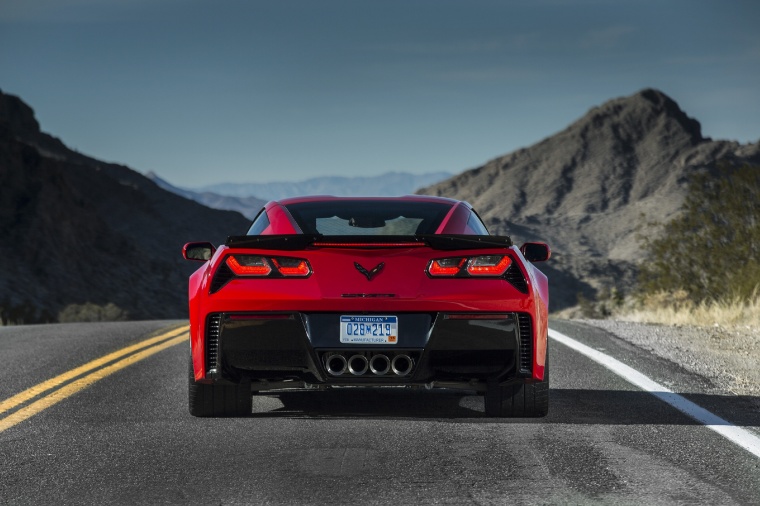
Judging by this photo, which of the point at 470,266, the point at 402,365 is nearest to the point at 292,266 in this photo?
the point at 402,365

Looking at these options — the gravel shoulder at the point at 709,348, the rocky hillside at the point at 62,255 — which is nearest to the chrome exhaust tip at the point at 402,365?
the gravel shoulder at the point at 709,348

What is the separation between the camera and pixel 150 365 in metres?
10.0

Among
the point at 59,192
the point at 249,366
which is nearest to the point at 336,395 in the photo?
the point at 249,366

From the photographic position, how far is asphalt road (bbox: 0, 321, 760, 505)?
16.2 feet

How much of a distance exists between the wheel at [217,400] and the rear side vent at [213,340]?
0.43m

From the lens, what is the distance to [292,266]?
6035 millimetres

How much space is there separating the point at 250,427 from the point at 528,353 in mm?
1860

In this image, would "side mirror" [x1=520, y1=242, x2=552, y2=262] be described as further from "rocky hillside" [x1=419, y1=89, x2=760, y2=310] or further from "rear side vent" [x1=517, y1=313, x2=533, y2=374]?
"rocky hillside" [x1=419, y1=89, x2=760, y2=310]

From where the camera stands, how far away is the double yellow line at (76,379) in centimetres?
739

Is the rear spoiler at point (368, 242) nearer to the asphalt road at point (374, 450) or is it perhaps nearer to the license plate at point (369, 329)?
the license plate at point (369, 329)

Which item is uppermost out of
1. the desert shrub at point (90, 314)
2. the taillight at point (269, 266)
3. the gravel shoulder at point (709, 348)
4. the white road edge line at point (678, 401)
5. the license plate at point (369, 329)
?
the taillight at point (269, 266)

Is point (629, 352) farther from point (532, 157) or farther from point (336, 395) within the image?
point (532, 157)

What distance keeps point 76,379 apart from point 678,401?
503 cm

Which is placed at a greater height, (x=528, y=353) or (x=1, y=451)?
(x=528, y=353)
